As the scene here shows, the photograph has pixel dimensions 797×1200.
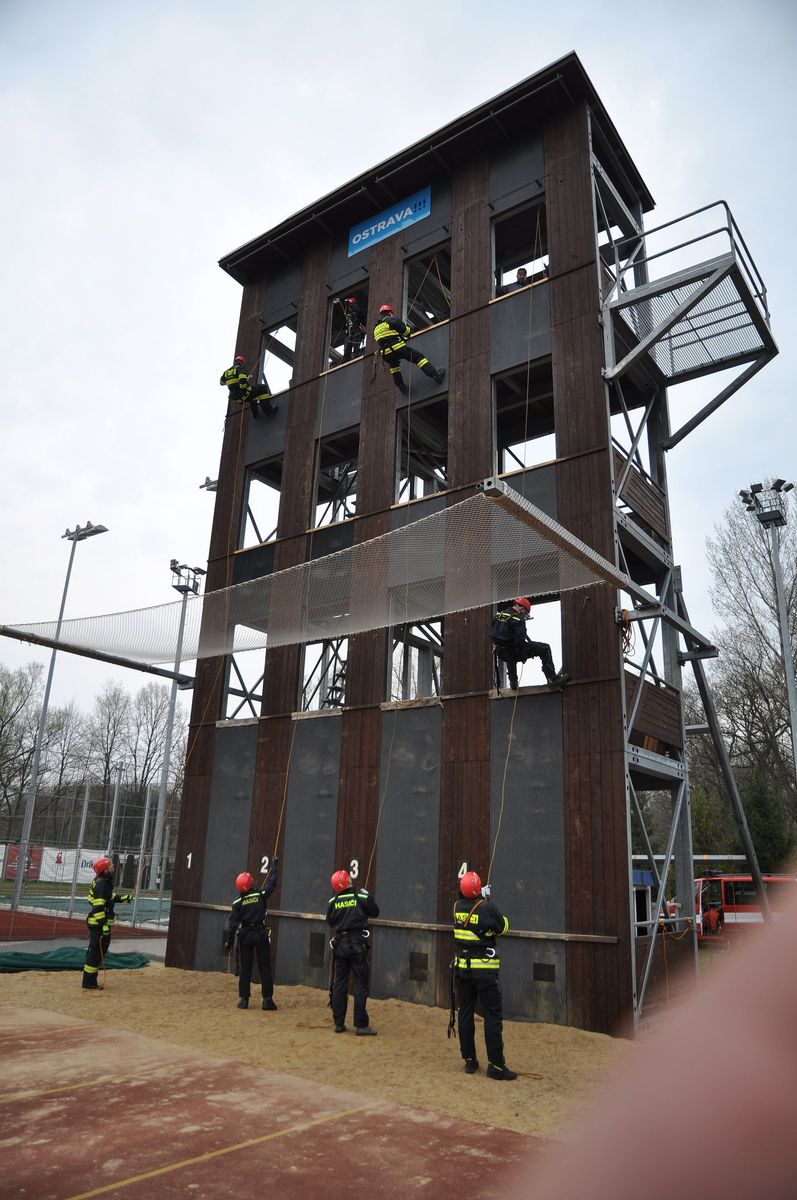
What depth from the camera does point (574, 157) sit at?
47.2 ft

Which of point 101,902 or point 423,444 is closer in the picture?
point 101,902

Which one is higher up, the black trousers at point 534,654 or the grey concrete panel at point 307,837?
the black trousers at point 534,654

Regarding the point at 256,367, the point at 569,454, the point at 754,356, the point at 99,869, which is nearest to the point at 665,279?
the point at 754,356

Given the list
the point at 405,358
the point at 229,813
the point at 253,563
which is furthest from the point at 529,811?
the point at 405,358

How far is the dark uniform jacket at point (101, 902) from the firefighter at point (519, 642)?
24.8 ft

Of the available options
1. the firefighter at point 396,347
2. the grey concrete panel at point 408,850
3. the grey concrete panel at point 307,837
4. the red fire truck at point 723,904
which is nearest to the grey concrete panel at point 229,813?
the grey concrete panel at point 307,837

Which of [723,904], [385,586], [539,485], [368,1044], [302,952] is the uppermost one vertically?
[539,485]

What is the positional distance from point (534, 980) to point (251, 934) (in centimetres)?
432

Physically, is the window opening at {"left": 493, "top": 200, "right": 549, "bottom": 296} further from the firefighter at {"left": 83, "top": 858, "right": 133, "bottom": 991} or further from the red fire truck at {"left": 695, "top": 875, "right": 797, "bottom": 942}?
the red fire truck at {"left": 695, "top": 875, "right": 797, "bottom": 942}

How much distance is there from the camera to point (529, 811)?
11.5m

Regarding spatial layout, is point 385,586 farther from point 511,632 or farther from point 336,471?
point 336,471

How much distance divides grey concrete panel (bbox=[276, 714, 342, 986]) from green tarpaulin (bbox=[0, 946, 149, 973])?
3.66m

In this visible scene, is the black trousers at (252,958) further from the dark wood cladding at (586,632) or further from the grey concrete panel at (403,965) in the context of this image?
the dark wood cladding at (586,632)

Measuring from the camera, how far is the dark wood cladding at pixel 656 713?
11.7 m
